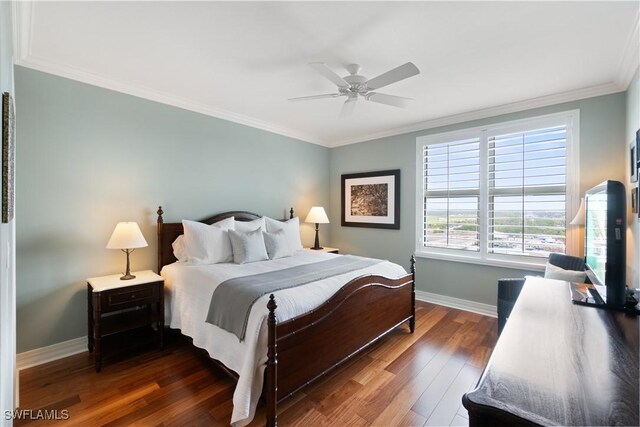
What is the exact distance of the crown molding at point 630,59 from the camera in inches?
78.2

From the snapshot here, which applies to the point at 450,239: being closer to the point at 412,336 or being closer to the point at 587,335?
the point at 412,336

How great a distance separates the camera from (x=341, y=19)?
74.5 inches

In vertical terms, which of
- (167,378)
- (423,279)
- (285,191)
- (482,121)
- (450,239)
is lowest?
(167,378)

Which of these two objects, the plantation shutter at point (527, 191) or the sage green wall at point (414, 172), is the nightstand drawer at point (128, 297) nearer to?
the sage green wall at point (414, 172)

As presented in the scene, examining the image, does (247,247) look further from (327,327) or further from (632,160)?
(632,160)

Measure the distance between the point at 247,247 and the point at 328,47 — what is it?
2.08m

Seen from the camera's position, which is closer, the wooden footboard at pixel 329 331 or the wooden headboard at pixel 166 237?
the wooden footboard at pixel 329 331

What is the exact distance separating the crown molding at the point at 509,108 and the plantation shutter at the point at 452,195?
0.29 m

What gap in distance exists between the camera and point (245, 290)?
6.79 ft

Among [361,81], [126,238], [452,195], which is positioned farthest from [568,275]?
[126,238]

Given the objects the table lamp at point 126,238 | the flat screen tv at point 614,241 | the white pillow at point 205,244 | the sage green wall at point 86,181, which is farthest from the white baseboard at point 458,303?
the table lamp at point 126,238

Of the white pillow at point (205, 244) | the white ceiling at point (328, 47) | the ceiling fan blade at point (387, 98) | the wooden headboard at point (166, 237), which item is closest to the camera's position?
the white ceiling at point (328, 47)

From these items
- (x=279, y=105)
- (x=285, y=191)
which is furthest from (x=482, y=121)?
(x=285, y=191)

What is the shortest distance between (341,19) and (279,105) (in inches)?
66.6
